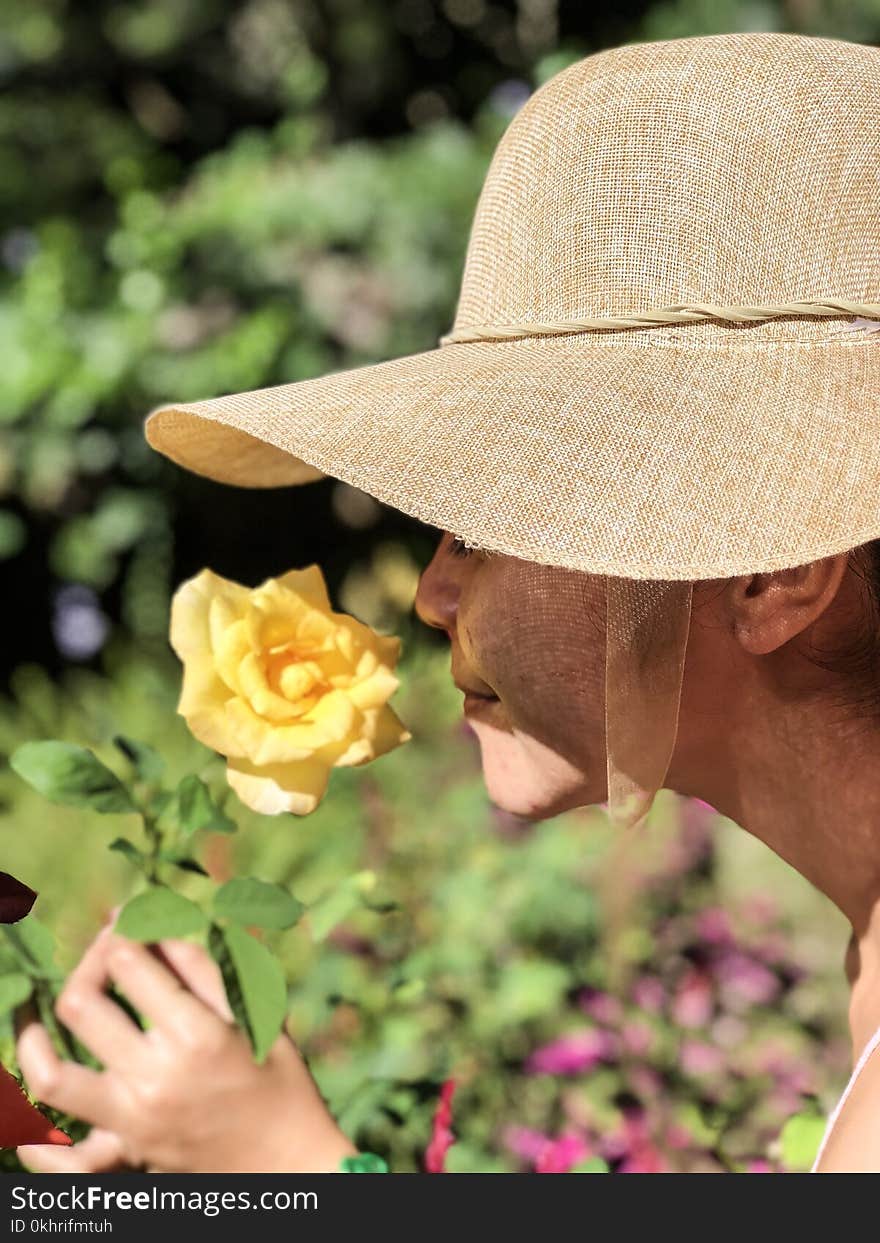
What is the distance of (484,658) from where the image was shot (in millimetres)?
1087

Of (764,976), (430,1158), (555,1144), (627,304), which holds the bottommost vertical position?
(764,976)

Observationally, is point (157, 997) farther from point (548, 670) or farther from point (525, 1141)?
point (525, 1141)

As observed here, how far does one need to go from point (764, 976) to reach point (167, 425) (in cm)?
134

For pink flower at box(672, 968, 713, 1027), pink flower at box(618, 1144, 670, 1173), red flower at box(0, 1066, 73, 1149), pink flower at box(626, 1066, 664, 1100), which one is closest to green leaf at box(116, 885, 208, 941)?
red flower at box(0, 1066, 73, 1149)

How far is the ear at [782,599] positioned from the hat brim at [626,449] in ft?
0.41

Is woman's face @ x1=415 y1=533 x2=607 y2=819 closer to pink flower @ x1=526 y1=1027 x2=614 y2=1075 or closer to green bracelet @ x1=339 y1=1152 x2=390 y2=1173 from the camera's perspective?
green bracelet @ x1=339 y1=1152 x2=390 y2=1173

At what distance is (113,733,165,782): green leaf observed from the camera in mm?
1142

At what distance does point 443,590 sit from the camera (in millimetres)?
1146

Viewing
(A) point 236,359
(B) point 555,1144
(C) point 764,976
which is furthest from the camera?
(A) point 236,359

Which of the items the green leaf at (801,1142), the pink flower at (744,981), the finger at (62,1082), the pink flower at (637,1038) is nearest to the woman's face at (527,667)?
the finger at (62,1082)

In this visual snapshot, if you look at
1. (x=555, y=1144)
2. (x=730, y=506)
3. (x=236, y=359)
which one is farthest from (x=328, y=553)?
(x=730, y=506)

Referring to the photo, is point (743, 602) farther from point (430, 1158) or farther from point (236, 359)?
point (236, 359)

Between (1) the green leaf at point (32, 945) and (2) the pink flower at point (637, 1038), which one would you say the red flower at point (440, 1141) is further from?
(2) the pink flower at point (637, 1038)

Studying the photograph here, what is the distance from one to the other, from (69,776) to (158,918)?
142 millimetres
